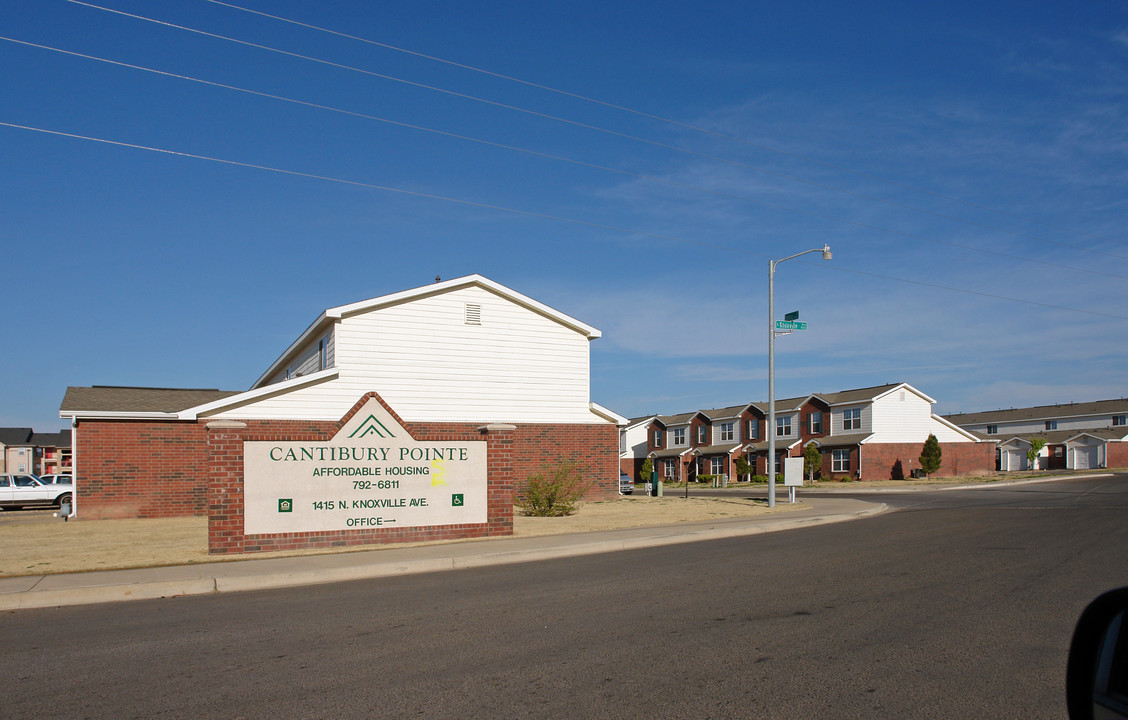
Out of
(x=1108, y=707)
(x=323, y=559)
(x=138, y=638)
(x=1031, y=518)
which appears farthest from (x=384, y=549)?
(x=1031, y=518)

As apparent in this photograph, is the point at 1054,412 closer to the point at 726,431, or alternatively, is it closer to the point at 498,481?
the point at 726,431

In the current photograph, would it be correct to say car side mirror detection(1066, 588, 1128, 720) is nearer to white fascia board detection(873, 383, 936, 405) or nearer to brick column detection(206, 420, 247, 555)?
brick column detection(206, 420, 247, 555)

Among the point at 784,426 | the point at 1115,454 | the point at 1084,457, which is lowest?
the point at 1084,457

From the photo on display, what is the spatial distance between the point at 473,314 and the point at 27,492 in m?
22.9

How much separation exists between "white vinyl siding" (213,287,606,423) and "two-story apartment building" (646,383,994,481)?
83.7 ft

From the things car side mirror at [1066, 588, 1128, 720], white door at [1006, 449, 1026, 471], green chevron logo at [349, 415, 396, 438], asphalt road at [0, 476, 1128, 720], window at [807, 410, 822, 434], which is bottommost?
white door at [1006, 449, 1026, 471]

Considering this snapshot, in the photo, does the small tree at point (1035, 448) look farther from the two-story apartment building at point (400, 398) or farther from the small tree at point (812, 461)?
the two-story apartment building at point (400, 398)

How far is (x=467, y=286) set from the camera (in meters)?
27.2

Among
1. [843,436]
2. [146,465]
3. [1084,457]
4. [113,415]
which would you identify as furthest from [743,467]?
[113,415]

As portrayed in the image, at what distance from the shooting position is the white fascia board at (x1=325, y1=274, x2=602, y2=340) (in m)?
25.3

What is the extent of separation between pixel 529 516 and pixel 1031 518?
1279 cm

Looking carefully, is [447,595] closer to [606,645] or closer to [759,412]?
[606,645]

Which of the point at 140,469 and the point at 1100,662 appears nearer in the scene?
the point at 1100,662

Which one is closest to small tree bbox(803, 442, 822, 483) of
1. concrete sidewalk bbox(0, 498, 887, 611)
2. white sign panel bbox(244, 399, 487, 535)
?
concrete sidewalk bbox(0, 498, 887, 611)
